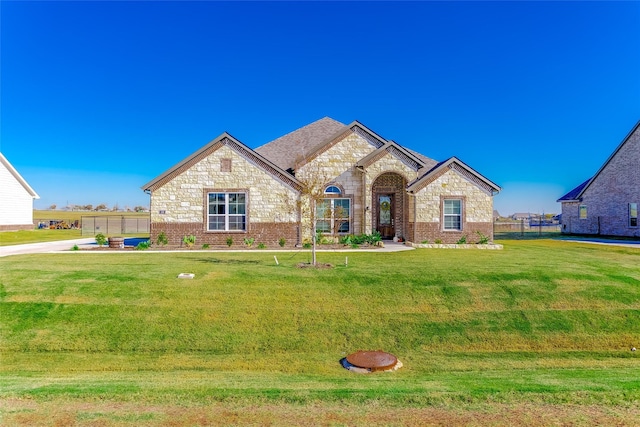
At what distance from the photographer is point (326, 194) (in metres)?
23.1

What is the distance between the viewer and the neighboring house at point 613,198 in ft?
96.3

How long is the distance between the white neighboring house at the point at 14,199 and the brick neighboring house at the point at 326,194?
2433 cm

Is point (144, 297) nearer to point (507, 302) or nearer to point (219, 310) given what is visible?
point (219, 310)

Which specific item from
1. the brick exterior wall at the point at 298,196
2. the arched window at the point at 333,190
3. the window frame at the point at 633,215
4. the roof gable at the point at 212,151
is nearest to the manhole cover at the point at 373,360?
the brick exterior wall at the point at 298,196

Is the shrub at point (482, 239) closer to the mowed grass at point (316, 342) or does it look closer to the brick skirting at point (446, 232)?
the brick skirting at point (446, 232)

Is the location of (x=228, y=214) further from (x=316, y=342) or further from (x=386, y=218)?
(x=316, y=342)

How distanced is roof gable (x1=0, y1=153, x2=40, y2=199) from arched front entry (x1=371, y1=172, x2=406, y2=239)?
33832 millimetres

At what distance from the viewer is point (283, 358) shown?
27.0 ft

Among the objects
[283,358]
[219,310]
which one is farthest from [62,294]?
[283,358]

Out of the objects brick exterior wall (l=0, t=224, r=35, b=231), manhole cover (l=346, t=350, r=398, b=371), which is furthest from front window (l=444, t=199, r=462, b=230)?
brick exterior wall (l=0, t=224, r=35, b=231)

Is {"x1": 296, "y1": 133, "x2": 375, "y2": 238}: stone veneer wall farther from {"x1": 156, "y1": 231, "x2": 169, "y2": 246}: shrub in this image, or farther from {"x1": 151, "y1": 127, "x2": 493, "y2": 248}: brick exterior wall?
{"x1": 156, "y1": 231, "x2": 169, "y2": 246}: shrub

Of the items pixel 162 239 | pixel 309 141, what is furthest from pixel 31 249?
pixel 309 141

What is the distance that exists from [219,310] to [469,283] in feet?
23.3

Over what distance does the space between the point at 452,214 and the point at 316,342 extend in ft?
51.1
